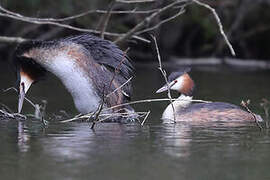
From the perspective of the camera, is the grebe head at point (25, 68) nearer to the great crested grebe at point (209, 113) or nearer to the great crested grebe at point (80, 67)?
the great crested grebe at point (80, 67)

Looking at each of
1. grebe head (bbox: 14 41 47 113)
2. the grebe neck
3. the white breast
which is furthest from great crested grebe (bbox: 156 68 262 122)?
grebe head (bbox: 14 41 47 113)

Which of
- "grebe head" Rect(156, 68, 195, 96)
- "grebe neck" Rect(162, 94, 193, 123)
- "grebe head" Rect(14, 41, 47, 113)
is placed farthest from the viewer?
"grebe head" Rect(156, 68, 195, 96)

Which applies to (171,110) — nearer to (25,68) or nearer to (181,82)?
(181,82)

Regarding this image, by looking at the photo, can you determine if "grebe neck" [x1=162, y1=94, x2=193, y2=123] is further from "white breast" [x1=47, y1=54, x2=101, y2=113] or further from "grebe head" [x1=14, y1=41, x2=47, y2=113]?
"grebe head" [x1=14, y1=41, x2=47, y2=113]

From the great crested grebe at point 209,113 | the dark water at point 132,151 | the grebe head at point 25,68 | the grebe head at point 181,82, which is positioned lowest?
the great crested grebe at point 209,113

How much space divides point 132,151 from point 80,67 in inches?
96.5

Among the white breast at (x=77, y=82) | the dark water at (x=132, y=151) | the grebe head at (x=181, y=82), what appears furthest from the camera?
the grebe head at (x=181, y=82)

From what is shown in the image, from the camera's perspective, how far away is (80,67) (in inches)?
343

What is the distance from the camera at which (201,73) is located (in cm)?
1627

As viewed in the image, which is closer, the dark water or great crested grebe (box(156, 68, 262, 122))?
the dark water

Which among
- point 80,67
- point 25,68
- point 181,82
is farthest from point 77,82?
point 181,82

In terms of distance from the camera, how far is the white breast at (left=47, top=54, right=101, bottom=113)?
28.5 feet

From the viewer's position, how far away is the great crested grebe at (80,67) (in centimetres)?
871

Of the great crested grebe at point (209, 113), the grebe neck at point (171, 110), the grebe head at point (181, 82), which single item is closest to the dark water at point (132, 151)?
the grebe neck at point (171, 110)
